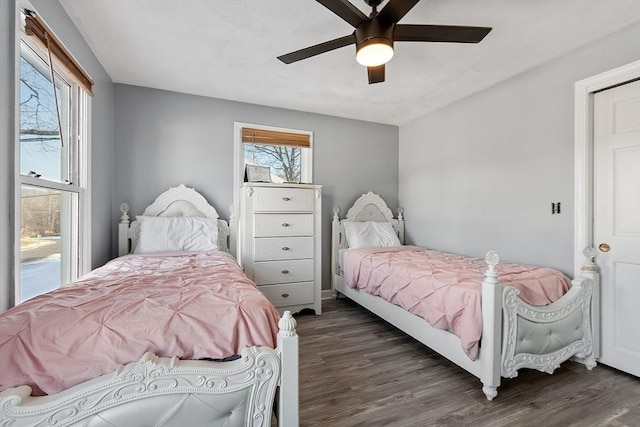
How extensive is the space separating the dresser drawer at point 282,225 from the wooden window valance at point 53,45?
1.72m

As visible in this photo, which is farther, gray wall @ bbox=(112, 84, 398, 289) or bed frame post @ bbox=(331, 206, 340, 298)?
bed frame post @ bbox=(331, 206, 340, 298)

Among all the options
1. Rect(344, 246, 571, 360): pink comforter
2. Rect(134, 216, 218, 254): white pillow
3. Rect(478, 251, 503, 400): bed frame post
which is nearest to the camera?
Rect(478, 251, 503, 400): bed frame post

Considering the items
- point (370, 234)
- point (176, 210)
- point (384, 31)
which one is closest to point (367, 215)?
point (370, 234)

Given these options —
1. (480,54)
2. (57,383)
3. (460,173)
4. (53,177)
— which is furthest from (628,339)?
(53,177)

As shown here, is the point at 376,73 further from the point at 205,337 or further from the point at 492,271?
the point at 205,337

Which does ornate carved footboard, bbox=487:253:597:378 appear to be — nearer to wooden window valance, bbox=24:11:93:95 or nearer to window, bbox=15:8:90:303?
window, bbox=15:8:90:303

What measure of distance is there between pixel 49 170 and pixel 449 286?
2668 millimetres

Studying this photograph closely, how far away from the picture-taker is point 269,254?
3.03 m

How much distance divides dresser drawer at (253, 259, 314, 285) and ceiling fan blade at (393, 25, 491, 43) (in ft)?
7.42

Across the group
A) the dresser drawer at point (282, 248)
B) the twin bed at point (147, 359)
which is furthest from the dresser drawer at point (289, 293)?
the twin bed at point (147, 359)

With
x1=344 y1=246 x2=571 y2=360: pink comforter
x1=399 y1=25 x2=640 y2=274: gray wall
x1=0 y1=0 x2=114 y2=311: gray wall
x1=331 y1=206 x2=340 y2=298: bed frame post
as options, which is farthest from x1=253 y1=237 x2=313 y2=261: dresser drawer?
x1=399 y1=25 x2=640 y2=274: gray wall

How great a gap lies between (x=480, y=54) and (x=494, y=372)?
2.32 m

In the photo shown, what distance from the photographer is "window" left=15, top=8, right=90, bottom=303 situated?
1.50m

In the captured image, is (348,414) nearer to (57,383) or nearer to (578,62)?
(57,383)
